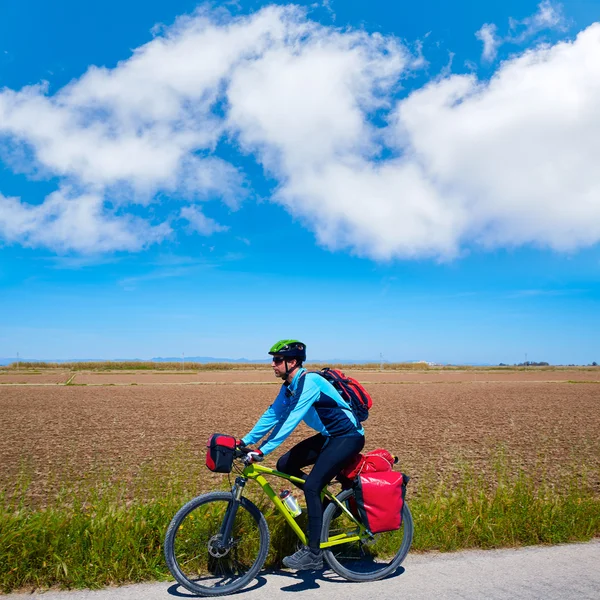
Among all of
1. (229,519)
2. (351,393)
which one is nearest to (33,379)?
(229,519)

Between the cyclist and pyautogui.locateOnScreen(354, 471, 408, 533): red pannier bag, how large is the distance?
30 cm

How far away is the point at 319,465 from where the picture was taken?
15.2ft

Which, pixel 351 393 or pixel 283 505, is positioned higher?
pixel 351 393

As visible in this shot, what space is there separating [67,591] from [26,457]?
12.2 m

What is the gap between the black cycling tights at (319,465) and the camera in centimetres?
459

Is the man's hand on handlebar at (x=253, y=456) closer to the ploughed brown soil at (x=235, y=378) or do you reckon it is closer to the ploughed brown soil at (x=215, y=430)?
the ploughed brown soil at (x=215, y=430)

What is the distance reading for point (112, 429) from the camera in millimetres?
21172

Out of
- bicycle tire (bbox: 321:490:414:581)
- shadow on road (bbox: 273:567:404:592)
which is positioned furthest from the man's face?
shadow on road (bbox: 273:567:404:592)

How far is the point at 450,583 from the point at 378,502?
2.79 ft

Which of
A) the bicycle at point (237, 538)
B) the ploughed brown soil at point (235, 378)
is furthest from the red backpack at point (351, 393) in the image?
the ploughed brown soil at point (235, 378)

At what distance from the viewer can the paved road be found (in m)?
4.12

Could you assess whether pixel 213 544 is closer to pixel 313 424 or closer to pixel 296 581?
pixel 296 581

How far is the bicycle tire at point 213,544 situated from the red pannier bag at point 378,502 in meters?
0.90

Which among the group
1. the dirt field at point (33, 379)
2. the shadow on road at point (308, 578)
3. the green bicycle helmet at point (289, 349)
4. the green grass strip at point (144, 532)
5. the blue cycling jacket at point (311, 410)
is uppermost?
the green bicycle helmet at point (289, 349)
